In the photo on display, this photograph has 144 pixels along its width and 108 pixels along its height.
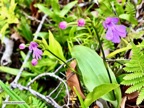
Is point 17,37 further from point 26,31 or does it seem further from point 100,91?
point 100,91

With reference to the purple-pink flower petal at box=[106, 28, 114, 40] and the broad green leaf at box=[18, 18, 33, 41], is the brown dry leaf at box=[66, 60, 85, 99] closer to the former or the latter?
the purple-pink flower petal at box=[106, 28, 114, 40]

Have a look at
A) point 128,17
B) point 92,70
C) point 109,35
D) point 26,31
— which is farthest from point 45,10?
point 109,35

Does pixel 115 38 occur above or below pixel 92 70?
above

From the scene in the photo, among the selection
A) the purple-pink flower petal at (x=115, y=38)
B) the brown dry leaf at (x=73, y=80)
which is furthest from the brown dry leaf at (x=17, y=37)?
the purple-pink flower petal at (x=115, y=38)

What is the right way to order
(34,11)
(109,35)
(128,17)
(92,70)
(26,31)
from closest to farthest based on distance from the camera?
(109,35) < (92,70) < (128,17) < (26,31) < (34,11)

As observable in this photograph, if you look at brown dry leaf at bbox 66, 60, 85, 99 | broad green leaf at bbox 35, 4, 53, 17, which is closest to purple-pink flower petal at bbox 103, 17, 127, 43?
brown dry leaf at bbox 66, 60, 85, 99

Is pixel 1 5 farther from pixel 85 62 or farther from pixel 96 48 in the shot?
pixel 85 62

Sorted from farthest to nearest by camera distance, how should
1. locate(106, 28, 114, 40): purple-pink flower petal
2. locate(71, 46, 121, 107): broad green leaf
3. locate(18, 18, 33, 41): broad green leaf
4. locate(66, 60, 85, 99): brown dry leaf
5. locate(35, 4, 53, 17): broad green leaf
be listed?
locate(18, 18, 33, 41): broad green leaf → locate(35, 4, 53, 17): broad green leaf → locate(66, 60, 85, 99): brown dry leaf → locate(71, 46, 121, 107): broad green leaf → locate(106, 28, 114, 40): purple-pink flower petal

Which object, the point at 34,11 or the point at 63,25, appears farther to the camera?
the point at 34,11

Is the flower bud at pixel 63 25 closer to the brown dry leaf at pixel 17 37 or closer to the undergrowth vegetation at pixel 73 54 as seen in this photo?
the undergrowth vegetation at pixel 73 54

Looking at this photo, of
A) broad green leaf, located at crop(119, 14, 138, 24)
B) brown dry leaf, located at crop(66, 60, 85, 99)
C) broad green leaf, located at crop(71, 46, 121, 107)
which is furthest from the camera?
broad green leaf, located at crop(119, 14, 138, 24)
